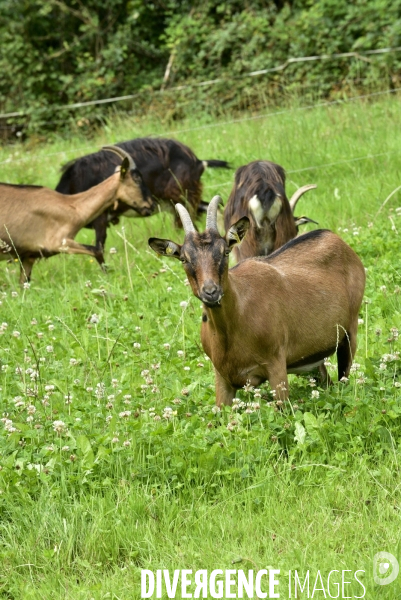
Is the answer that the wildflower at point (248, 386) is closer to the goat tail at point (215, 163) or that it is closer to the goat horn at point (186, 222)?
the goat horn at point (186, 222)

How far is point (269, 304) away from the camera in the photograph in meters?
5.06

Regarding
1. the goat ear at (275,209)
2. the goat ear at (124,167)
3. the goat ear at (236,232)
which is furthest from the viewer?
the goat ear at (124,167)

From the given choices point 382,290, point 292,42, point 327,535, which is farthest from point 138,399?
point 292,42

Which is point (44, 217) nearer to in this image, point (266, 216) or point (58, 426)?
point (266, 216)

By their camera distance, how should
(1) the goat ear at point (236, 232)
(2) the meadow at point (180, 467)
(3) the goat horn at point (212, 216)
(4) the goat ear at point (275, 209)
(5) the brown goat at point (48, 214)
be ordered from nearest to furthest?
(2) the meadow at point (180, 467) < (3) the goat horn at point (212, 216) < (1) the goat ear at point (236, 232) < (4) the goat ear at point (275, 209) < (5) the brown goat at point (48, 214)

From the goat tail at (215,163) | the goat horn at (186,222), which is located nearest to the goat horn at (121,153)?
the goat tail at (215,163)

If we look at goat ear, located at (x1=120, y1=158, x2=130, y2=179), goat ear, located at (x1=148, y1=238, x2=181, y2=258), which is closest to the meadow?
goat ear, located at (x1=148, y1=238, x2=181, y2=258)

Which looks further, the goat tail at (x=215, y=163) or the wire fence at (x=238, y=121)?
the wire fence at (x=238, y=121)

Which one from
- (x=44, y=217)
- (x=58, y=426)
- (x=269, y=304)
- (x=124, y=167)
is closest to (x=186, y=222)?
(x=269, y=304)

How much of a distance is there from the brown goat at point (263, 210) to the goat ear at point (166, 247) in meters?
2.31

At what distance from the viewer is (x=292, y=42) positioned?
1875cm

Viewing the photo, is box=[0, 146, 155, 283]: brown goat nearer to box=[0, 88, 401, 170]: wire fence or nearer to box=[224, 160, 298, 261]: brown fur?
box=[224, 160, 298, 261]: brown fur

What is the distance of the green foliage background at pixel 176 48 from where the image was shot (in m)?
17.9

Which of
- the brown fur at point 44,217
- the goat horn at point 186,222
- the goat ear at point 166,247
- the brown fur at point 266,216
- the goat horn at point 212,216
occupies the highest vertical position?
the goat horn at point 212,216
